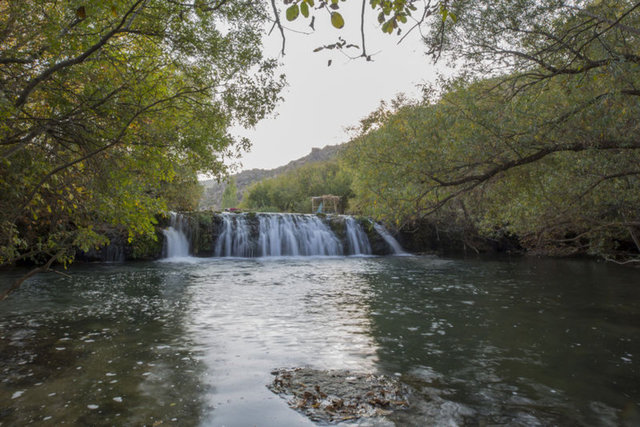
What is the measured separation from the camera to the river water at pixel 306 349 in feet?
14.7

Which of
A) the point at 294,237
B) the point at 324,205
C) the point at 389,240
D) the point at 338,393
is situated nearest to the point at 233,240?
the point at 294,237

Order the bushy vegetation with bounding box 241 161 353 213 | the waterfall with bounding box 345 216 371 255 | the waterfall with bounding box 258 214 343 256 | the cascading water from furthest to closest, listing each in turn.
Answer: the bushy vegetation with bounding box 241 161 353 213, the waterfall with bounding box 345 216 371 255, the waterfall with bounding box 258 214 343 256, the cascading water

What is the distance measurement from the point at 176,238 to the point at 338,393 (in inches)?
785

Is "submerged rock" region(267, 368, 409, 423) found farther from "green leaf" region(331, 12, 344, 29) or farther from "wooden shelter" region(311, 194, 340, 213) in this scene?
"wooden shelter" region(311, 194, 340, 213)

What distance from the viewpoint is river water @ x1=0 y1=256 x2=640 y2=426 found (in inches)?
177

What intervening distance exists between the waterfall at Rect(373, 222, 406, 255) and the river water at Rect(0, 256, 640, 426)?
1617cm

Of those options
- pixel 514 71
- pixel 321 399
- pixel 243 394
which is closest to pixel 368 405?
pixel 321 399

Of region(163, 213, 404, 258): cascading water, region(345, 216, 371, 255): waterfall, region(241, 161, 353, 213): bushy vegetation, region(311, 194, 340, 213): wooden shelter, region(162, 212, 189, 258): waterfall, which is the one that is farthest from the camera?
region(241, 161, 353, 213): bushy vegetation

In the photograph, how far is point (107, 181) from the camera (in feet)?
22.8

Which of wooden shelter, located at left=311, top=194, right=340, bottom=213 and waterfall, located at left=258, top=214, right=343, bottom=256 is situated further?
wooden shelter, located at left=311, top=194, right=340, bottom=213

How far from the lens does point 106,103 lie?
595 centimetres

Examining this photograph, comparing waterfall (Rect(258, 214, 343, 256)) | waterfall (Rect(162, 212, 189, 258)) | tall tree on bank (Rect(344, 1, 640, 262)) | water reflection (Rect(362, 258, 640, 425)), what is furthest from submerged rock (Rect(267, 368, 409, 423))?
waterfall (Rect(258, 214, 343, 256))

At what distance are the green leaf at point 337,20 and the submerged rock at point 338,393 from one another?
3597mm

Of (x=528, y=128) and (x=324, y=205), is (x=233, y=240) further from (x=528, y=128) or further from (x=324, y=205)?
(x=324, y=205)
